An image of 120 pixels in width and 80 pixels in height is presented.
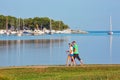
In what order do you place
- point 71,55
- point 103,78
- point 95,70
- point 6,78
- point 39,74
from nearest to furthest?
1. point 6,78
2. point 103,78
3. point 39,74
4. point 95,70
5. point 71,55

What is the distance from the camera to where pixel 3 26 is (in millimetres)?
188750

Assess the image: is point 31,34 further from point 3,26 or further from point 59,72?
point 59,72

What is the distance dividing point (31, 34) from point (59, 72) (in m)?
163

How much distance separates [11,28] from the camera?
186000mm

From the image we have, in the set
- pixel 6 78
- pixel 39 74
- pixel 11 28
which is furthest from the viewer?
pixel 11 28

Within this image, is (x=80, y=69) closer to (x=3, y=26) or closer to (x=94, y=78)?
(x=94, y=78)

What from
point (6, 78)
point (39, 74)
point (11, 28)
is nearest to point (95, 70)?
→ point (39, 74)

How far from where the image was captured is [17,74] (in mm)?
26078

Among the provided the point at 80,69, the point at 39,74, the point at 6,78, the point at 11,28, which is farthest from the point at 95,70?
the point at 11,28

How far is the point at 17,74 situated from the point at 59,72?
2.75 m

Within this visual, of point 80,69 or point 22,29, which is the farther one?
point 22,29

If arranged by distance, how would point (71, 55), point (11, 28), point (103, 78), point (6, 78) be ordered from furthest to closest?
point (11, 28) → point (71, 55) → point (103, 78) → point (6, 78)

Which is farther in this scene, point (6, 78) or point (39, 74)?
point (39, 74)

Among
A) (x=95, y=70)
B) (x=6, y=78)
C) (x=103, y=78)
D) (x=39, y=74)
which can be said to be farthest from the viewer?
(x=95, y=70)
